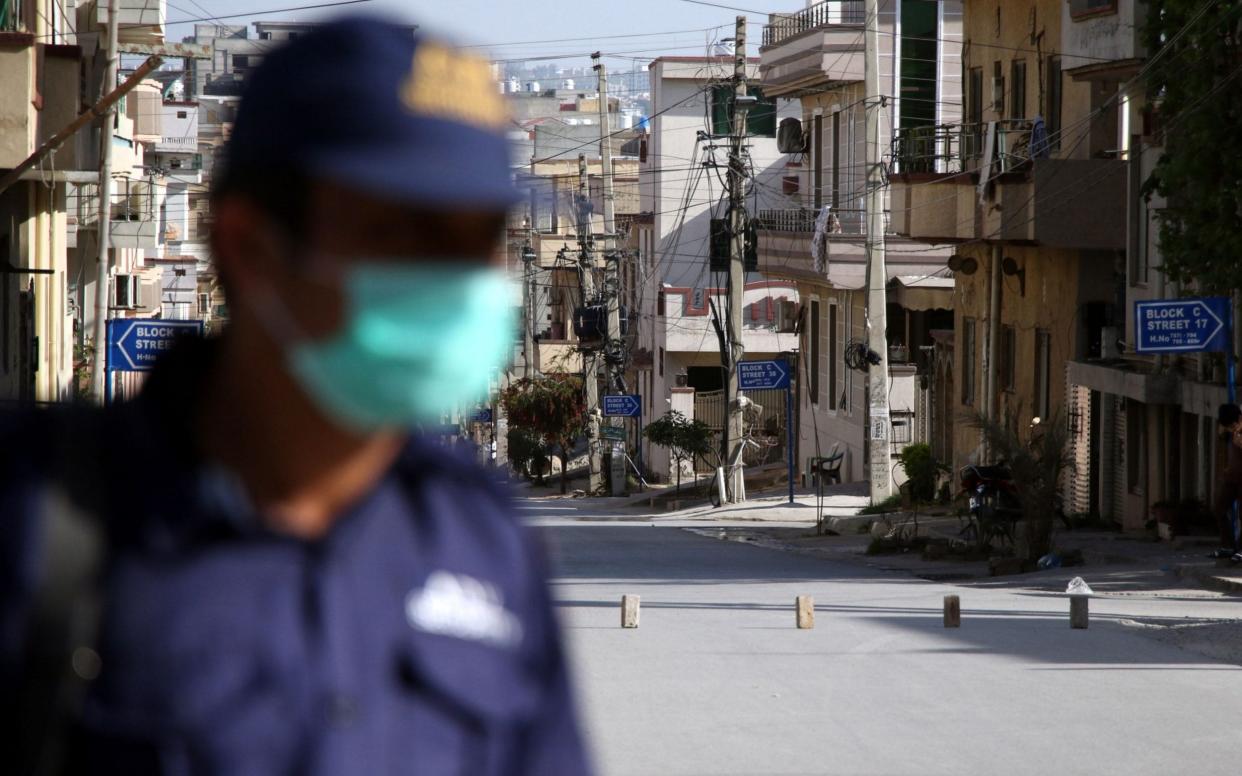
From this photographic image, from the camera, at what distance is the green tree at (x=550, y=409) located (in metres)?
53.0

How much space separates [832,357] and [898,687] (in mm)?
35168

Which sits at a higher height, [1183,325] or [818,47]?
[818,47]

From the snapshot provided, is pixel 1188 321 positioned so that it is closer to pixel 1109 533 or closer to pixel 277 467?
pixel 1109 533

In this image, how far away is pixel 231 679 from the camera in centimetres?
179

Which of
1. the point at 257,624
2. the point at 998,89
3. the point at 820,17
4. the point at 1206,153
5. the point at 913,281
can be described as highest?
the point at 820,17

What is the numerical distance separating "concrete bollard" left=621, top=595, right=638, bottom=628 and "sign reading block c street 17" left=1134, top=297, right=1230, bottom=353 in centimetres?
749

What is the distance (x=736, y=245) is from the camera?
36.0 meters

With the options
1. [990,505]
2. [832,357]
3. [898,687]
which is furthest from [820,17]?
[898,687]

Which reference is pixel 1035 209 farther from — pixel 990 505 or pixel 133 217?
pixel 133 217

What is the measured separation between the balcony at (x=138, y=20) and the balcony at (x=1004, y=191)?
14113 mm

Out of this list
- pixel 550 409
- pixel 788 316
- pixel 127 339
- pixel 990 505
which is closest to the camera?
pixel 127 339

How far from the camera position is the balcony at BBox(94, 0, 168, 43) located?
32938mm

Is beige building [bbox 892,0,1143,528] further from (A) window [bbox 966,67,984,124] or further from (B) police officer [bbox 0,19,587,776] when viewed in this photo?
(B) police officer [bbox 0,19,587,776]

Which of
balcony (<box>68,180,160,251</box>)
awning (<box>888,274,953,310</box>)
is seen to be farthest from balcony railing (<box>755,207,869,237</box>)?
balcony (<box>68,180,160,251</box>)
